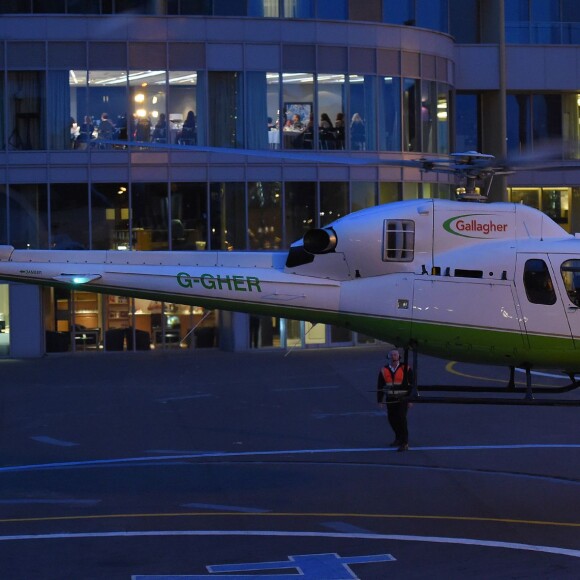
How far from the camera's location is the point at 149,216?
30.7 m

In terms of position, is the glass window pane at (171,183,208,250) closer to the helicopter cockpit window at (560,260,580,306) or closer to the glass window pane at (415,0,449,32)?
the glass window pane at (415,0,449,32)

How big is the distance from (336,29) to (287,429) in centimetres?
1615

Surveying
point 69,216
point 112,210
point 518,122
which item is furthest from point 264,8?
point 518,122

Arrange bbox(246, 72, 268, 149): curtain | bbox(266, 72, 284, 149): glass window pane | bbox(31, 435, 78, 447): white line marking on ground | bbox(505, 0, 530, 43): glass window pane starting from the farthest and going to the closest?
bbox(505, 0, 530, 43): glass window pane, bbox(266, 72, 284, 149): glass window pane, bbox(246, 72, 268, 149): curtain, bbox(31, 435, 78, 447): white line marking on ground

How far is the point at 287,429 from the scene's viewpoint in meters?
19.1

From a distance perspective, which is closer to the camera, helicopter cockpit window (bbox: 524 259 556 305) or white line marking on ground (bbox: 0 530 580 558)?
white line marking on ground (bbox: 0 530 580 558)

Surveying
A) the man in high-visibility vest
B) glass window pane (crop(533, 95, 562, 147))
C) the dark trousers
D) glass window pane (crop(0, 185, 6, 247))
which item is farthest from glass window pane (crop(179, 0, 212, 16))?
the dark trousers

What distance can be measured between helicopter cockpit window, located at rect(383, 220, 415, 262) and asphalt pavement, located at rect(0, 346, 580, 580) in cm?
329

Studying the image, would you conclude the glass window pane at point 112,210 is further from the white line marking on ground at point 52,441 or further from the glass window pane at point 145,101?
the white line marking on ground at point 52,441

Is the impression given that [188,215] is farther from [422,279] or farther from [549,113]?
[422,279]

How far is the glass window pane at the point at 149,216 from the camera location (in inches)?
1205

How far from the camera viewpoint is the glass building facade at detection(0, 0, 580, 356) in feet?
99.2

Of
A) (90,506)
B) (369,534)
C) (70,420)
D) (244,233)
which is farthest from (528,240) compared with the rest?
(244,233)

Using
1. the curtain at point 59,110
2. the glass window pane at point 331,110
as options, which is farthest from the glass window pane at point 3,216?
the glass window pane at point 331,110
